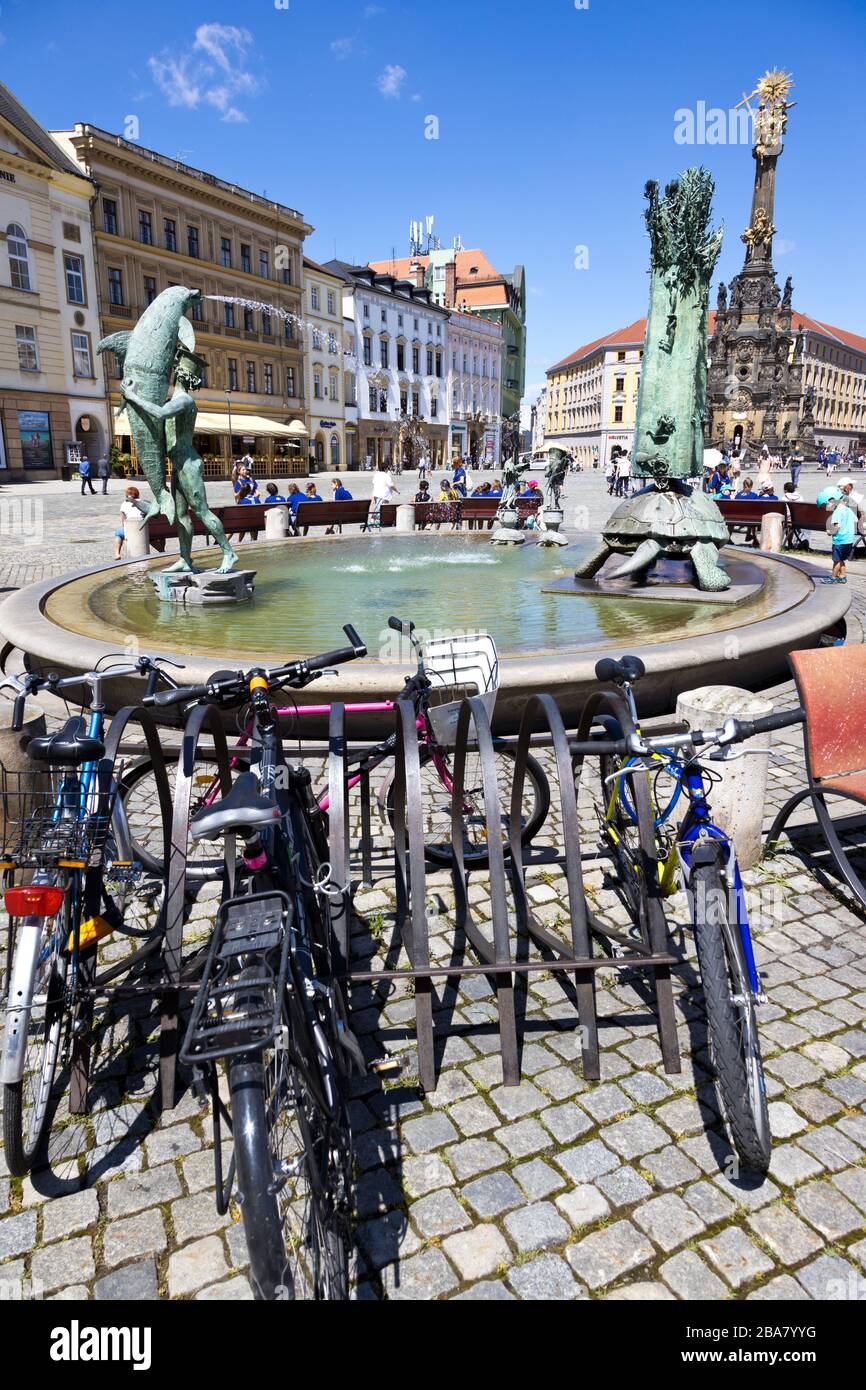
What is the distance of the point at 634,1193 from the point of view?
111 inches

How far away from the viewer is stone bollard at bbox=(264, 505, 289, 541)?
18255mm

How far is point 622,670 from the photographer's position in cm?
403

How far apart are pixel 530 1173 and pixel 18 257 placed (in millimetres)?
46247

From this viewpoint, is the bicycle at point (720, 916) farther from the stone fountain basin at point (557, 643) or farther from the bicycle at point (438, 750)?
the stone fountain basin at point (557, 643)

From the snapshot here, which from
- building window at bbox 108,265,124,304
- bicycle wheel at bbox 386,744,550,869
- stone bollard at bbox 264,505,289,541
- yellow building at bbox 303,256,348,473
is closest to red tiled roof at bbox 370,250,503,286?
yellow building at bbox 303,256,348,473

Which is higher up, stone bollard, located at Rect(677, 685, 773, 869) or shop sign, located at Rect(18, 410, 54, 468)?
shop sign, located at Rect(18, 410, 54, 468)

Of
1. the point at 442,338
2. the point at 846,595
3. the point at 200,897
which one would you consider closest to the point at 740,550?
the point at 846,595

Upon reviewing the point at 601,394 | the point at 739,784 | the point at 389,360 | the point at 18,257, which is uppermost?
the point at 601,394

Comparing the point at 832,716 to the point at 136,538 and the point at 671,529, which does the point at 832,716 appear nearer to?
the point at 671,529

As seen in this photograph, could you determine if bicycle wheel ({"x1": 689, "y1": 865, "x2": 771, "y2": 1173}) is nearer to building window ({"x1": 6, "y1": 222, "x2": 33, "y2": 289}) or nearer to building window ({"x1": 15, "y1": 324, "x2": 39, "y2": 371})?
building window ({"x1": 15, "y1": 324, "x2": 39, "y2": 371})

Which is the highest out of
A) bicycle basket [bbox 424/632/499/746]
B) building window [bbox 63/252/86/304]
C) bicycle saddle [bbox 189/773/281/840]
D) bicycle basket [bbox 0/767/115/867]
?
building window [bbox 63/252/86/304]

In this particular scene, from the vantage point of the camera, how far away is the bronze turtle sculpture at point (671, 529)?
1007 cm

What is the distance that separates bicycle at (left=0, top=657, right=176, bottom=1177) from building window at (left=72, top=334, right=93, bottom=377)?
44.3m

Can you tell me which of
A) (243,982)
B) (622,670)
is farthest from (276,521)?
(243,982)
